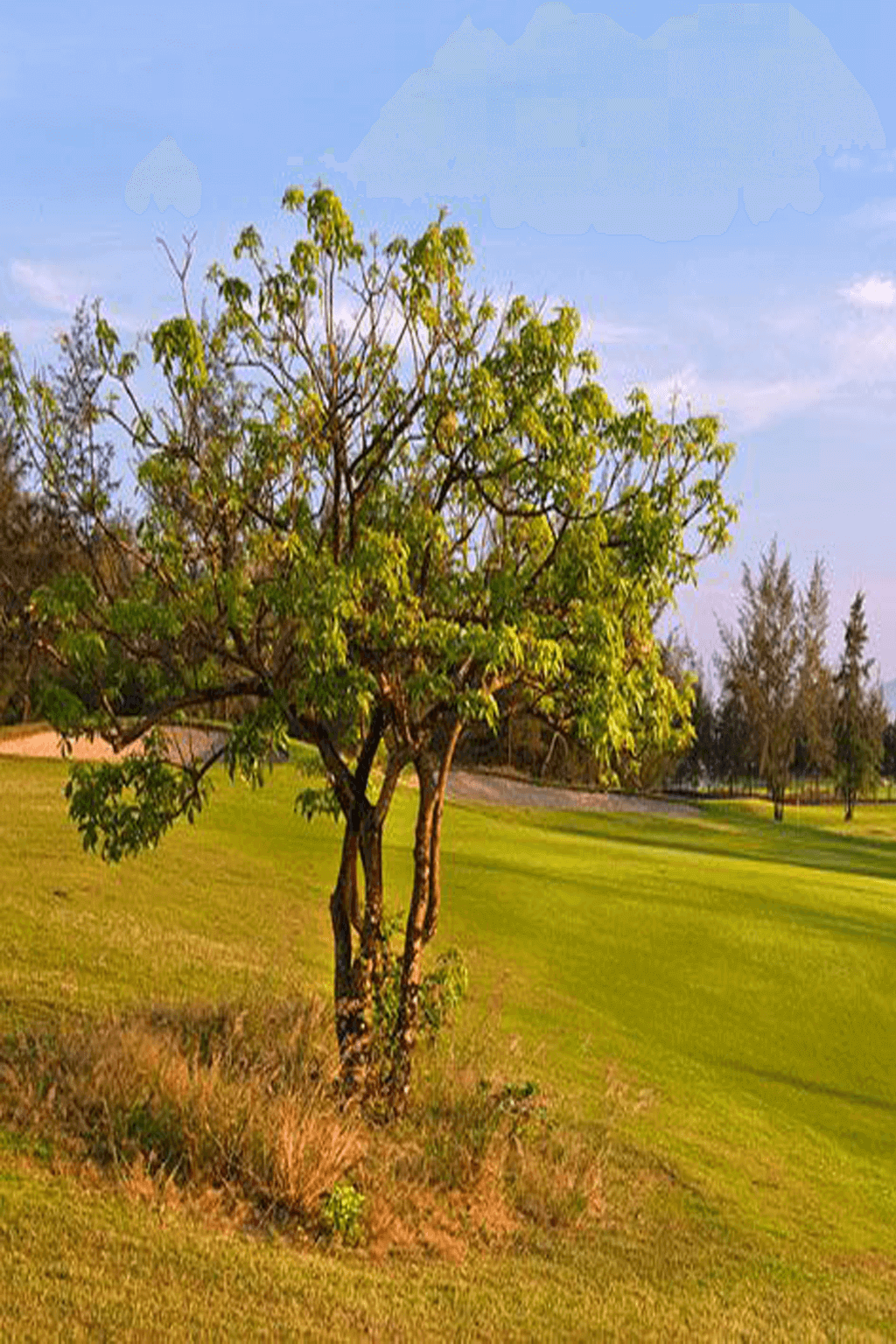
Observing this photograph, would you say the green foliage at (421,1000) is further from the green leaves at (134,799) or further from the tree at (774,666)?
the tree at (774,666)

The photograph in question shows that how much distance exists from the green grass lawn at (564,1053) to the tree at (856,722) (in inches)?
2021

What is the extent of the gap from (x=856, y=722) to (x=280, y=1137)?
83318mm

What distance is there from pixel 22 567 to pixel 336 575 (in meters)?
35.0

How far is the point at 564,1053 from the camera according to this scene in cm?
1652

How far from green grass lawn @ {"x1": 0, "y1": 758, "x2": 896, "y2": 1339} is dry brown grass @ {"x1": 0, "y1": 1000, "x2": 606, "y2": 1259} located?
469mm

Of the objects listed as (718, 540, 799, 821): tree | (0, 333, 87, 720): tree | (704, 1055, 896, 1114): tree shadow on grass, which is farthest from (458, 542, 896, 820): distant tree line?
(704, 1055, 896, 1114): tree shadow on grass

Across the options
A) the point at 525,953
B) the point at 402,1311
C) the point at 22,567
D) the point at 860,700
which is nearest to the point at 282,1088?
the point at 402,1311

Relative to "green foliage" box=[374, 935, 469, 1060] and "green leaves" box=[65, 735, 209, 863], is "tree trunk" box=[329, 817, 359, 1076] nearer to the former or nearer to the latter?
"green foliage" box=[374, 935, 469, 1060]

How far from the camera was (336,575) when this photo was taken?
977 cm

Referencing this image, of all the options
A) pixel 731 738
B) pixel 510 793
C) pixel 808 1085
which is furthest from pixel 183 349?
pixel 731 738

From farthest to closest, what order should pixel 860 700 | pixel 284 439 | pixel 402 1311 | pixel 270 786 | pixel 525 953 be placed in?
1. pixel 860 700
2. pixel 270 786
3. pixel 525 953
4. pixel 284 439
5. pixel 402 1311

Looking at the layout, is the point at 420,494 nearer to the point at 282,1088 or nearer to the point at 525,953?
the point at 282,1088

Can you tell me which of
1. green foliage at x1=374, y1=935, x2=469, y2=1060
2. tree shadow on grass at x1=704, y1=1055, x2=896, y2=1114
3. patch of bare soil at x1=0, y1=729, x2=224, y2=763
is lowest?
tree shadow on grass at x1=704, y1=1055, x2=896, y2=1114

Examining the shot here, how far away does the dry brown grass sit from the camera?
31.1ft
